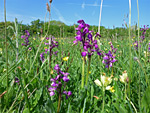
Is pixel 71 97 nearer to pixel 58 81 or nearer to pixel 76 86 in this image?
pixel 76 86

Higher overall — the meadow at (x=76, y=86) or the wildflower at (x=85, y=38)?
the wildflower at (x=85, y=38)

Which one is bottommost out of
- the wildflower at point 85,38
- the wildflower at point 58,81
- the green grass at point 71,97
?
the green grass at point 71,97

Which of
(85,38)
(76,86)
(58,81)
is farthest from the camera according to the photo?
(76,86)

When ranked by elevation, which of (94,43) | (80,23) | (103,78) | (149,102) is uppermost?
(80,23)

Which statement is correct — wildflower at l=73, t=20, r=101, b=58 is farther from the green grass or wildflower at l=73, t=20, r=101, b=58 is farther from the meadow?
the green grass

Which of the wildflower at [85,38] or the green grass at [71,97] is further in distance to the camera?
the wildflower at [85,38]

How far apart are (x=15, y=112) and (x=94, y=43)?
0.81m

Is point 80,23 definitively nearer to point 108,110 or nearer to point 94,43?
point 94,43

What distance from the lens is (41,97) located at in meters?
1.13

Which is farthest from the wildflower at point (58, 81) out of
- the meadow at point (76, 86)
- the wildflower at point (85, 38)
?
the wildflower at point (85, 38)

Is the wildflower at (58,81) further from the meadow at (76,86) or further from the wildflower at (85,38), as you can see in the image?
the wildflower at (85,38)

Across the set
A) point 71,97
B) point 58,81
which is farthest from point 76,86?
point 58,81

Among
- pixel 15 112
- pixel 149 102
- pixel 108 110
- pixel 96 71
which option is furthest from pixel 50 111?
pixel 96 71

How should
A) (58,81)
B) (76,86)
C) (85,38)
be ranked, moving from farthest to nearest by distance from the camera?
1. (76,86)
2. (85,38)
3. (58,81)
